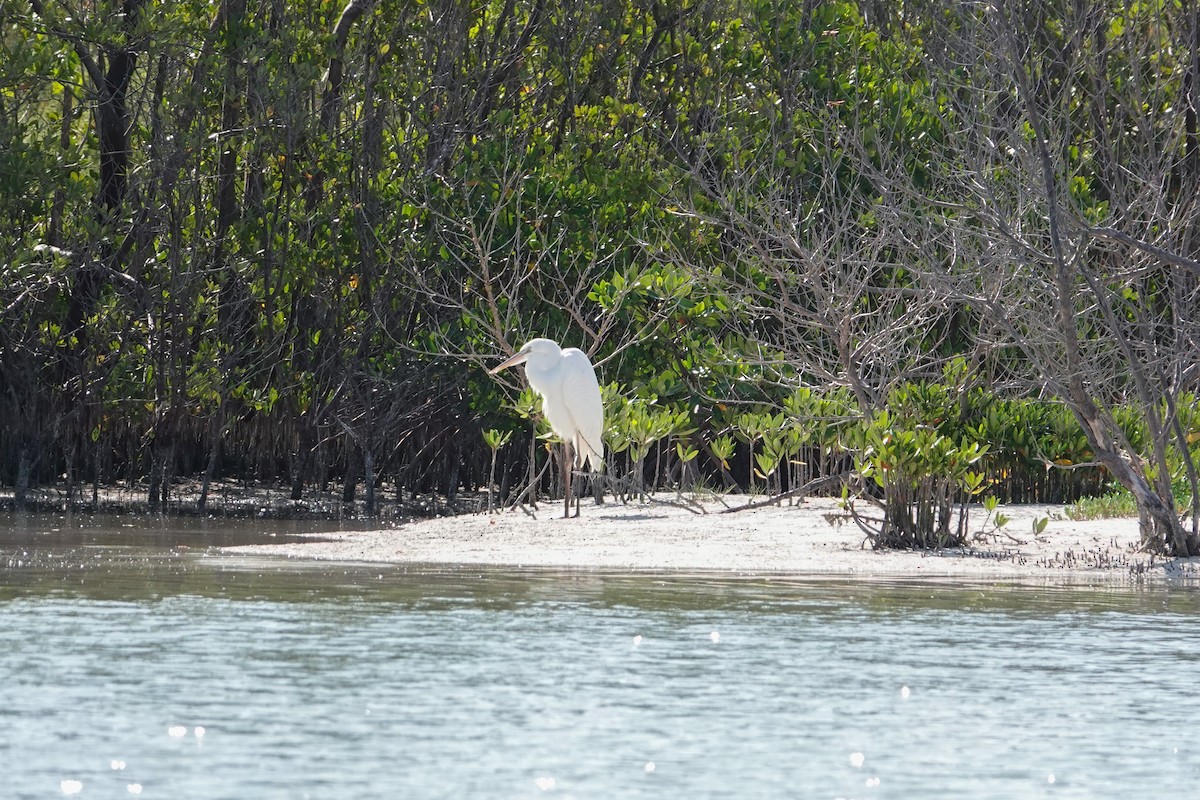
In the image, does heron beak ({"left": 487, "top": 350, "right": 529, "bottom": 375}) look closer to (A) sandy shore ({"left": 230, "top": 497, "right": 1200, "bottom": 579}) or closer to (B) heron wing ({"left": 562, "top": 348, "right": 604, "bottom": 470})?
(B) heron wing ({"left": 562, "top": 348, "right": 604, "bottom": 470})

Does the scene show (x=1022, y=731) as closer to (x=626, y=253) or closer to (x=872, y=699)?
(x=872, y=699)

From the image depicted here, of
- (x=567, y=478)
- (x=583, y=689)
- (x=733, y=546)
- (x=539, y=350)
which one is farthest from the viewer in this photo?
(x=539, y=350)

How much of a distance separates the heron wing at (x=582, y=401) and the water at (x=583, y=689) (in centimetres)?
452

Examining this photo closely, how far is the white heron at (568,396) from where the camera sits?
603 inches

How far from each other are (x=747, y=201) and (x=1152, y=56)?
16.0 feet

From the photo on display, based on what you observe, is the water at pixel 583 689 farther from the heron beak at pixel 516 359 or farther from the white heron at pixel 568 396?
the heron beak at pixel 516 359

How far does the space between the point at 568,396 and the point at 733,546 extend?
8.59 feet

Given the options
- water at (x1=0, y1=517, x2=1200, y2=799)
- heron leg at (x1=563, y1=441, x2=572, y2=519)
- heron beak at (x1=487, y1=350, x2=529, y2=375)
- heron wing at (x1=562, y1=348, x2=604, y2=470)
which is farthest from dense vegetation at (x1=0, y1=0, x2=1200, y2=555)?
water at (x1=0, y1=517, x2=1200, y2=799)

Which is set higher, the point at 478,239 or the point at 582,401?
the point at 478,239

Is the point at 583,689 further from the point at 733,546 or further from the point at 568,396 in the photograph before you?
the point at 568,396

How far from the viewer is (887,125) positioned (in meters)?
18.8

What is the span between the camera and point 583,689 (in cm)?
715

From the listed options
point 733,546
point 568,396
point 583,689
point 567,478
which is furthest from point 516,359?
point 583,689

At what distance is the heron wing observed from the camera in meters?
15.3
